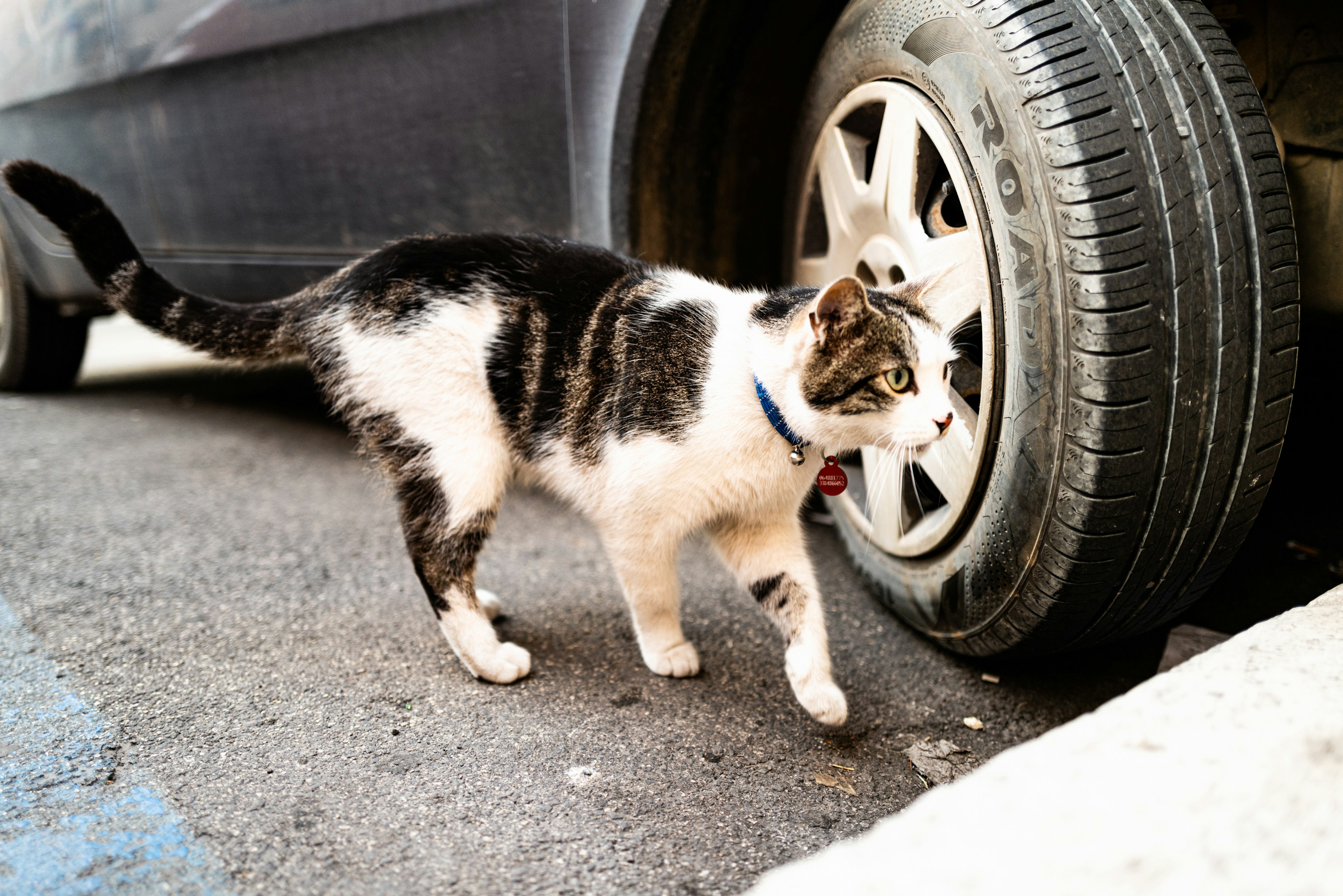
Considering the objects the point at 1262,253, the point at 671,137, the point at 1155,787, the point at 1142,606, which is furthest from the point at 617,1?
the point at 1155,787

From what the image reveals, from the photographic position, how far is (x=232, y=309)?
202 cm

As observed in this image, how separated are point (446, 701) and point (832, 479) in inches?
35.2

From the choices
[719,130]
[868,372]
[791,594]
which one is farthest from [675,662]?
[719,130]

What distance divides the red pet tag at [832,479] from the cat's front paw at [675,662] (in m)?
0.46

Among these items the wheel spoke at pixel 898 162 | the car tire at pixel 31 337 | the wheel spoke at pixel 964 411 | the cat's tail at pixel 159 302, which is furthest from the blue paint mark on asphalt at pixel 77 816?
the car tire at pixel 31 337

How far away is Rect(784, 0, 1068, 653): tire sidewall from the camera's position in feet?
4.75

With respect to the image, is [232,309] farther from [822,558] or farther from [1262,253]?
[1262,253]

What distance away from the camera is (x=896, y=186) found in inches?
70.8

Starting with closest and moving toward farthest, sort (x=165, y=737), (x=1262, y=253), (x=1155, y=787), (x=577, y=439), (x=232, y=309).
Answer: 1. (x=1155, y=787)
2. (x=1262, y=253)
3. (x=165, y=737)
4. (x=577, y=439)
5. (x=232, y=309)

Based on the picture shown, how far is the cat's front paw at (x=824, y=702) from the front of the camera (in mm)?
1624

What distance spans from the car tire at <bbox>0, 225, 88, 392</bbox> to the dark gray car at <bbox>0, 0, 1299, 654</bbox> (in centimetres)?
94

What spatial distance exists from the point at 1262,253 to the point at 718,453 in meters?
0.96

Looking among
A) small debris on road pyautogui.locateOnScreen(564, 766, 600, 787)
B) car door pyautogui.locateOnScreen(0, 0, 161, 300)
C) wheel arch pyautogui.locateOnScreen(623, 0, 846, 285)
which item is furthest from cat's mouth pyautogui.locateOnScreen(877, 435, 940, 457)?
car door pyautogui.locateOnScreen(0, 0, 161, 300)

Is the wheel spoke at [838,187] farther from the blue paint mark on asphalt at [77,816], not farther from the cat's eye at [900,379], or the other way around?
the blue paint mark on asphalt at [77,816]
